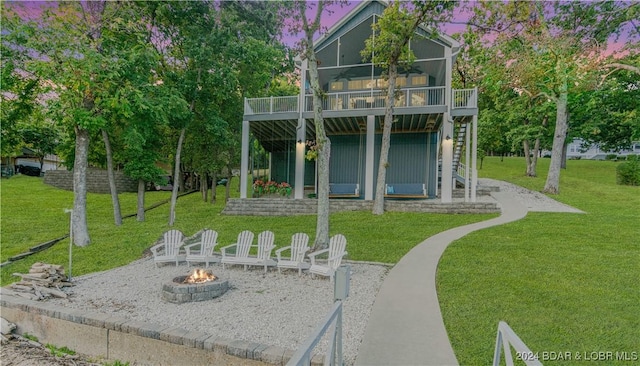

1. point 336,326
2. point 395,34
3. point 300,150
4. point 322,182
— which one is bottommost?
point 336,326

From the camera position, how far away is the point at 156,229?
13.0m

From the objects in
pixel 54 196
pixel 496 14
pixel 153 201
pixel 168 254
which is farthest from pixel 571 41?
pixel 54 196

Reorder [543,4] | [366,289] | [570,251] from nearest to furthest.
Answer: [366,289], [570,251], [543,4]

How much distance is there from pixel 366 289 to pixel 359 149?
→ 11847mm

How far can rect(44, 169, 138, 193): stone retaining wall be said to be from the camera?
23.6 meters

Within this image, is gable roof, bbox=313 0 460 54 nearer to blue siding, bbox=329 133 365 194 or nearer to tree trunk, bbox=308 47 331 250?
blue siding, bbox=329 133 365 194

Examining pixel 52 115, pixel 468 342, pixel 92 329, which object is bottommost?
pixel 92 329

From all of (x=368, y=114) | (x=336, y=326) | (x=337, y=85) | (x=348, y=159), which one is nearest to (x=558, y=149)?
(x=368, y=114)

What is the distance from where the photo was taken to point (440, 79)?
1681 centimetres

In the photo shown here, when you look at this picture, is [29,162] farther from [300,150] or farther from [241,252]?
[241,252]

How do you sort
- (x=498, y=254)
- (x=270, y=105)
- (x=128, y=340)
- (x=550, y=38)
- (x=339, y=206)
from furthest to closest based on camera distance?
(x=270, y=105), (x=339, y=206), (x=550, y=38), (x=498, y=254), (x=128, y=340)

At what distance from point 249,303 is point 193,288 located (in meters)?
1.04

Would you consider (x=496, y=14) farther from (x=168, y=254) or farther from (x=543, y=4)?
(x=168, y=254)

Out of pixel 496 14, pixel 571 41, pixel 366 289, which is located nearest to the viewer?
pixel 366 289
